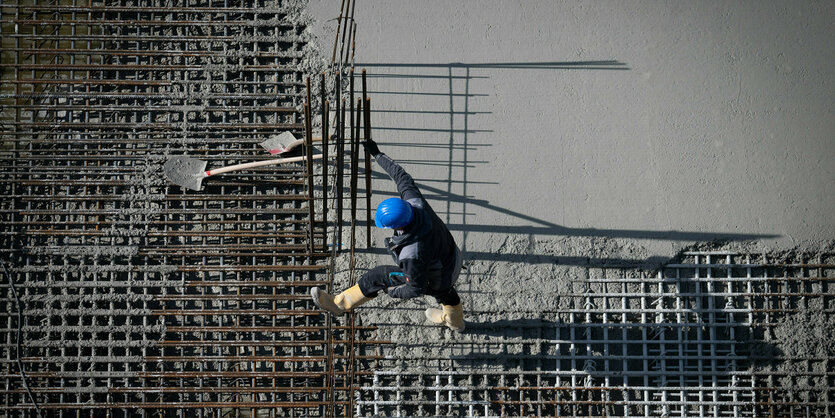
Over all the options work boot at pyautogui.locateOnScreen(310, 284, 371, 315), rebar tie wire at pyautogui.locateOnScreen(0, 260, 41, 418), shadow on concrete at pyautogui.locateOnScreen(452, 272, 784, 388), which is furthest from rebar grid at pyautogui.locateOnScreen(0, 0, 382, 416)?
shadow on concrete at pyautogui.locateOnScreen(452, 272, 784, 388)

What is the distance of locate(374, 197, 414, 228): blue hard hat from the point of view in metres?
4.89

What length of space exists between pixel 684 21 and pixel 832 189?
2.35 meters

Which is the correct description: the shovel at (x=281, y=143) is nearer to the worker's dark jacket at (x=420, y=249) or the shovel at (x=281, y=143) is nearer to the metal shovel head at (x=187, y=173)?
the metal shovel head at (x=187, y=173)

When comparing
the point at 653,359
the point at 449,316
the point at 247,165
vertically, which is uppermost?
the point at 247,165

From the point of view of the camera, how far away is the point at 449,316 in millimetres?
6227

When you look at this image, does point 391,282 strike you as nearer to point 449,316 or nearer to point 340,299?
point 340,299

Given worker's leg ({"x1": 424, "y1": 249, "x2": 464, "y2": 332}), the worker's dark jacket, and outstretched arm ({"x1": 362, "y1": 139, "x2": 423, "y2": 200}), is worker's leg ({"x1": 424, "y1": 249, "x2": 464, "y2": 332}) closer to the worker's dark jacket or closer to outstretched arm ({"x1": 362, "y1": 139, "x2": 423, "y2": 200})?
the worker's dark jacket

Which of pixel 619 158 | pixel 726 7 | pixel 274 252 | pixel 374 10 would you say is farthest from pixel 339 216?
pixel 726 7

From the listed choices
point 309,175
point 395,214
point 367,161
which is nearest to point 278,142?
point 309,175

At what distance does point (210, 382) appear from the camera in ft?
21.7

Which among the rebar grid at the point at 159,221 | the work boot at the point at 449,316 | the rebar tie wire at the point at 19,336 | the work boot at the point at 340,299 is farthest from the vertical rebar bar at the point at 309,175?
the rebar tie wire at the point at 19,336

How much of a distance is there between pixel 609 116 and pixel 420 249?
3082 mm

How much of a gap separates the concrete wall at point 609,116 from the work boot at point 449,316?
2.47 feet

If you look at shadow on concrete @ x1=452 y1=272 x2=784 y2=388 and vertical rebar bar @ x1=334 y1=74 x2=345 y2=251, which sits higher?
vertical rebar bar @ x1=334 y1=74 x2=345 y2=251
